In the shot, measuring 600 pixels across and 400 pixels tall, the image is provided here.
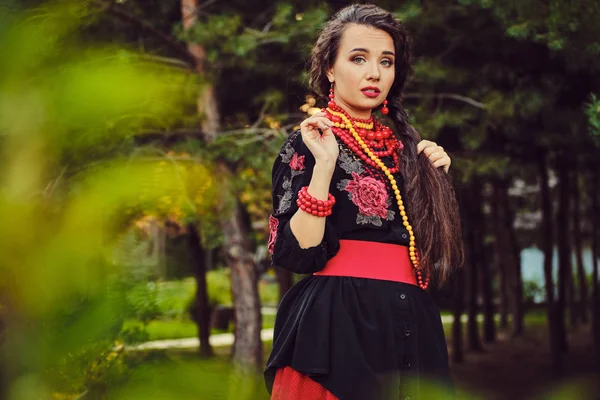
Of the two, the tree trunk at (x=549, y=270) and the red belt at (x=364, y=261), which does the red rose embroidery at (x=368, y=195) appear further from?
the tree trunk at (x=549, y=270)

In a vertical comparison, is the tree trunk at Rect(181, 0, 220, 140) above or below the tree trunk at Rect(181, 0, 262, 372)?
above

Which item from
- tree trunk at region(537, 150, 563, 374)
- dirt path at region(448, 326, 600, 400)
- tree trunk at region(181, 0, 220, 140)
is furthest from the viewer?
tree trunk at region(537, 150, 563, 374)

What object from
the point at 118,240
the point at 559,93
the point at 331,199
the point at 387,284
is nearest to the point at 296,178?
the point at 331,199

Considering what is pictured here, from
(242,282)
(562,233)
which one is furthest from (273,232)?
(562,233)

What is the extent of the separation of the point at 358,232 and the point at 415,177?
0.70 feet

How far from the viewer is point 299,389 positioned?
7.14 feet

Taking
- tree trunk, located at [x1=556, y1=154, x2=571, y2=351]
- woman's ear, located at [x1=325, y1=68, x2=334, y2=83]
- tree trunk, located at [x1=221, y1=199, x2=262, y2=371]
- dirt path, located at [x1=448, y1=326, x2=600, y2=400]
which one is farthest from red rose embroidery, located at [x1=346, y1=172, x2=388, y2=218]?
tree trunk, located at [x1=556, y1=154, x2=571, y2=351]

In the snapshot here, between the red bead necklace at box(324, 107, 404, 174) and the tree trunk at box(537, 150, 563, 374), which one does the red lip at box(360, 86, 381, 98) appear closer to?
the red bead necklace at box(324, 107, 404, 174)

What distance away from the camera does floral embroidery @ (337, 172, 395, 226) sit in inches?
89.1

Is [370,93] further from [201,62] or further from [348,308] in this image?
[201,62]

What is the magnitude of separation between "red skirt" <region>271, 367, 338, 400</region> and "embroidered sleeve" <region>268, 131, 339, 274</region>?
0.27 metres

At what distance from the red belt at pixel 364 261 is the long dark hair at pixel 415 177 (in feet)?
0.29

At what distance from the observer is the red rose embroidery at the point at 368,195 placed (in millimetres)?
2264

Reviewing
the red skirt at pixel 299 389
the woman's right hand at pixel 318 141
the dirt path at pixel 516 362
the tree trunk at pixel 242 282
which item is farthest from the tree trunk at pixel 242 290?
the woman's right hand at pixel 318 141
